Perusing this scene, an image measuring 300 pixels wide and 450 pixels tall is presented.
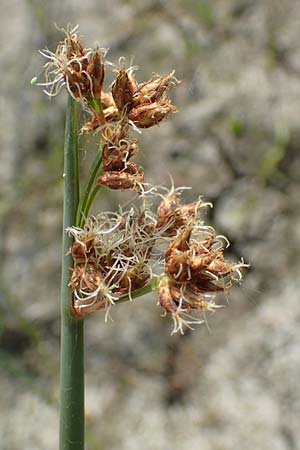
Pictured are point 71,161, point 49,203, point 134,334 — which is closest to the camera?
point 71,161

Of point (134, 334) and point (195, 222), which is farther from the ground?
point (134, 334)

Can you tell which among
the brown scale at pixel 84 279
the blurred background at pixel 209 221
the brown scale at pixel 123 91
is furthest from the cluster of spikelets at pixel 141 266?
the blurred background at pixel 209 221

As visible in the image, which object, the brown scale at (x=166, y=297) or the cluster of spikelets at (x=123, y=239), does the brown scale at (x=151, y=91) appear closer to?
the cluster of spikelets at (x=123, y=239)

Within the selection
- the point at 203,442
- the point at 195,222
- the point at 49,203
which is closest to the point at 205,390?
the point at 203,442

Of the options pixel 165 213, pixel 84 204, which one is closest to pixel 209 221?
pixel 165 213

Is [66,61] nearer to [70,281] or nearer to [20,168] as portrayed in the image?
[70,281]

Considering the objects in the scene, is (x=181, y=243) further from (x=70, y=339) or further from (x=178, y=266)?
(x=70, y=339)

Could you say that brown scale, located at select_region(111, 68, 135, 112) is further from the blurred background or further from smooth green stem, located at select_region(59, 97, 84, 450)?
the blurred background
